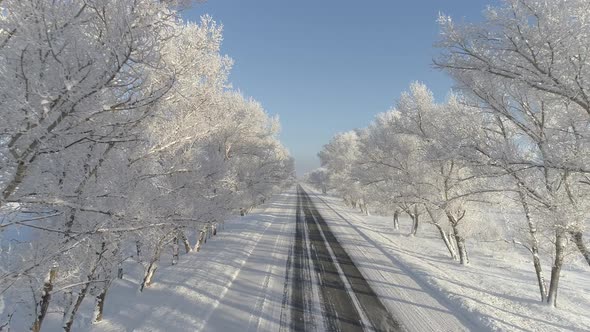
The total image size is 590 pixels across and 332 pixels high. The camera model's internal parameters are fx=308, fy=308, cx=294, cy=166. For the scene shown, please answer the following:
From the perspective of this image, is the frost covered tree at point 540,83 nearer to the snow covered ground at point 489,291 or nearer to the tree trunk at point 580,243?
the tree trunk at point 580,243

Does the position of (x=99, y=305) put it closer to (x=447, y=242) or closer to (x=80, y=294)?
(x=80, y=294)

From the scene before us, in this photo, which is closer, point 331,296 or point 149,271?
point 331,296

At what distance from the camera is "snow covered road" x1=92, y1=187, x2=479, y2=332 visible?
757cm

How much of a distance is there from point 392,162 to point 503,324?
15.1 meters

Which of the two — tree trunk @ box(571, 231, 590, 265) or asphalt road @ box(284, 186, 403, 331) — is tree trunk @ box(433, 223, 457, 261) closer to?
asphalt road @ box(284, 186, 403, 331)

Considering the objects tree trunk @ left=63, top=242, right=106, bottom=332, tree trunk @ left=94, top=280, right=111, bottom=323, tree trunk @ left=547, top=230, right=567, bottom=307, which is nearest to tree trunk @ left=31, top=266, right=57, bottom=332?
tree trunk @ left=63, top=242, right=106, bottom=332

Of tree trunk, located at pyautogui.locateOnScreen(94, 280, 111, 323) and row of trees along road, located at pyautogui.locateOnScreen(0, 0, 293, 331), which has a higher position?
row of trees along road, located at pyautogui.locateOnScreen(0, 0, 293, 331)

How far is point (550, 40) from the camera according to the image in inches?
210

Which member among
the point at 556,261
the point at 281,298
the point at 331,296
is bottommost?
the point at 281,298

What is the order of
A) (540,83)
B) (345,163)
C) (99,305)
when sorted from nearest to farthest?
1. (540,83)
2. (99,305)
3. (345,163)

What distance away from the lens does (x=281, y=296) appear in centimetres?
925

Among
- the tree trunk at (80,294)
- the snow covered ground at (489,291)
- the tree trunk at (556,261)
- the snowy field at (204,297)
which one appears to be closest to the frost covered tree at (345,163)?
the snow covered ground at (489,291)

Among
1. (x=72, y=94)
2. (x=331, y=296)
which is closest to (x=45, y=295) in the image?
(x=72, y=94)

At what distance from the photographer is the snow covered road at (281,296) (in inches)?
298
